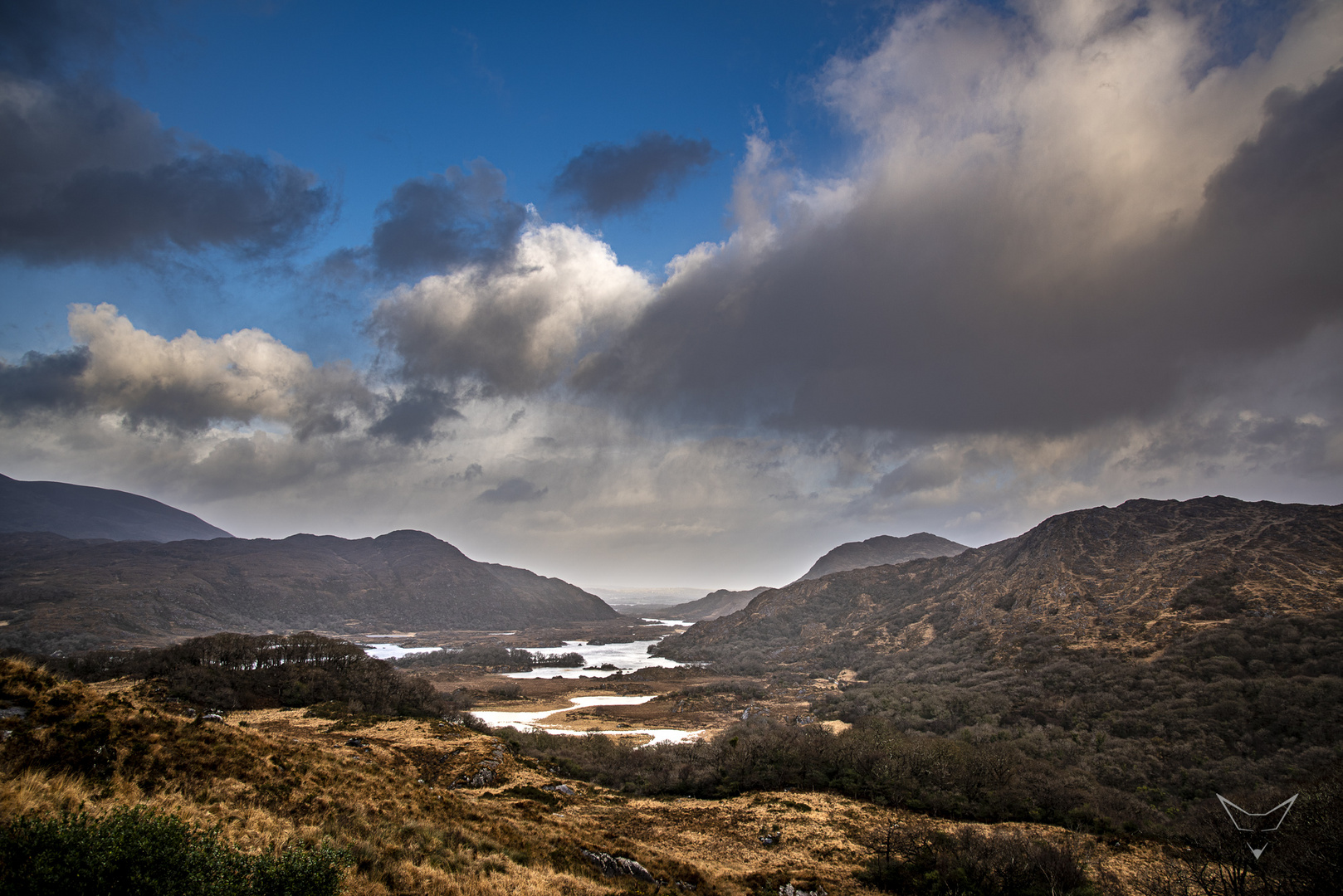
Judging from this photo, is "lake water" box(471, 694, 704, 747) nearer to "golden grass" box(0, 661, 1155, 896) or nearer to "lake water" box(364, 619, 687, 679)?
"golden grass" box(0, 661, 1155, 896)

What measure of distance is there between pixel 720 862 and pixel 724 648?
104 m

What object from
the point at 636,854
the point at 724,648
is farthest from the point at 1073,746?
the point at 724,648

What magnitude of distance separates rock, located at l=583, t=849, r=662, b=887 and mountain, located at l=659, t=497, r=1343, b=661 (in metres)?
56.7

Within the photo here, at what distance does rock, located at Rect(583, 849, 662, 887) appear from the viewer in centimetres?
1767

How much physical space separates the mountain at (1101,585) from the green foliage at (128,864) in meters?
67.8

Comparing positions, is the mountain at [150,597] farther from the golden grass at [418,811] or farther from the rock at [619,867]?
the rock at [619,867]

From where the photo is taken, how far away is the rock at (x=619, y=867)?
58.0 ft

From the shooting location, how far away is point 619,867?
17906mm

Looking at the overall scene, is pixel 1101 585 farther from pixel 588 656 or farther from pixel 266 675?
pixel 588 656

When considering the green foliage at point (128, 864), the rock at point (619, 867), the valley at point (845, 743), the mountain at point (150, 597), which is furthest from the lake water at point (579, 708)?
the mountain at point (150, 597)

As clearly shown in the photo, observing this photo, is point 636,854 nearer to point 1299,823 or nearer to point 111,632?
point 1299,823

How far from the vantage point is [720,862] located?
20.7 m

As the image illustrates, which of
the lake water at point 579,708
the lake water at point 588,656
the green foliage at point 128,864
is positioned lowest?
the lake water at point 588,656

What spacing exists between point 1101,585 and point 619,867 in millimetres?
77470
